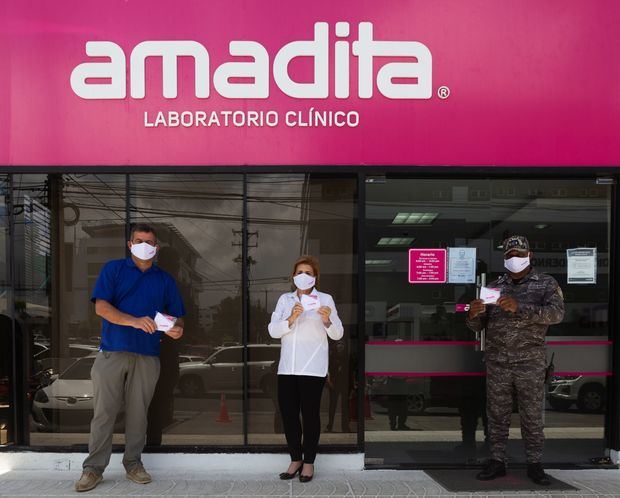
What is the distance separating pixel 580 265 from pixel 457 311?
4.02 ft

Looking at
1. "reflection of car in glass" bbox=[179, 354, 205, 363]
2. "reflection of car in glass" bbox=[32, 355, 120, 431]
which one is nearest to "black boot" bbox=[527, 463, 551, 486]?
"reflection of car in glass" bbox=[179, 354, 205, 363]

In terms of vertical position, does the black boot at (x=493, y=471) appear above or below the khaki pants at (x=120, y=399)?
below

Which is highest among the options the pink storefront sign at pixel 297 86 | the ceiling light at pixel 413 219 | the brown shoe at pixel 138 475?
the pink storefront sign at pixel 297 86

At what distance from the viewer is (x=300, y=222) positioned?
5102mm

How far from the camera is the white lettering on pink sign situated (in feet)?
15.4

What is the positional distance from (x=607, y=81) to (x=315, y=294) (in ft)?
10.7

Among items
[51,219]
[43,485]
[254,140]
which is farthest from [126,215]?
[43,485]

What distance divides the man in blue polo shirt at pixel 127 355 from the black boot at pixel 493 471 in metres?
2.75

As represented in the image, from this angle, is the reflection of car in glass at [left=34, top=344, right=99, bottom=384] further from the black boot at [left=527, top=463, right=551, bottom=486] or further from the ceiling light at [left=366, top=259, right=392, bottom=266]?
the black boot at [left=527, top=463, right=551, bottom=486]

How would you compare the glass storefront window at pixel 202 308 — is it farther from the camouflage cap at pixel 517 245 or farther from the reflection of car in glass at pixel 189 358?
the camouflage cap at pixel 517 245

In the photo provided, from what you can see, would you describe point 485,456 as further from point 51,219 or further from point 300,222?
point 51,219

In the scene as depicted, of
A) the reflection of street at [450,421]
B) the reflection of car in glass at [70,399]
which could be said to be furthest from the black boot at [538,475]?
the reflection of car in glass at [70,399]

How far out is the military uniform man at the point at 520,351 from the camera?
4234 millimetres

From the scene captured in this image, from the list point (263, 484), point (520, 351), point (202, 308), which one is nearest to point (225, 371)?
point (202, 308)
